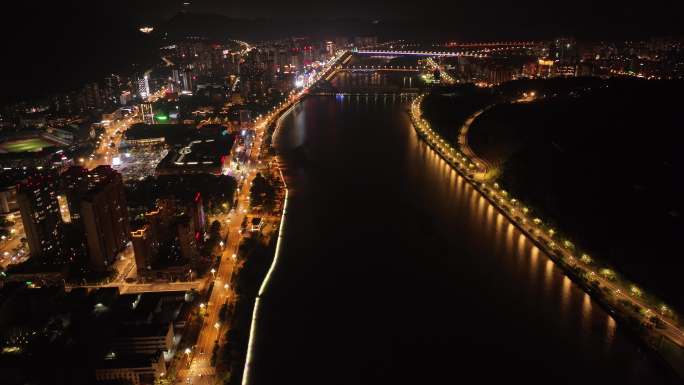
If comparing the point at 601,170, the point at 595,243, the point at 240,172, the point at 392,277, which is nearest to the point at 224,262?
the point at 392,277

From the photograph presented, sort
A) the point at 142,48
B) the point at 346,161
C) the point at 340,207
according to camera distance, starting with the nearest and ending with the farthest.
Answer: the point at 340,207 < the point at 346,161 < the point at 142,48

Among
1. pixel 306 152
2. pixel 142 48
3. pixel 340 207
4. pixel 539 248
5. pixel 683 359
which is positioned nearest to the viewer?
pixel 683 359

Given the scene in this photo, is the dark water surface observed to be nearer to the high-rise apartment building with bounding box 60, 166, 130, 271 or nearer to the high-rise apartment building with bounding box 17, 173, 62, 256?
the high-rise apartment building with bounding box 60, 166, 130, 271

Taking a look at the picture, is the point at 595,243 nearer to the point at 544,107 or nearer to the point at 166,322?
the point at 166,322

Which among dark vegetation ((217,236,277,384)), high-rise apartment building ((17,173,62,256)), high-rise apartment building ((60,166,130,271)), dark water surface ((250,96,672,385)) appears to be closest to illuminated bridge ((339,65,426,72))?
dark water surface ((250,96,672,385))

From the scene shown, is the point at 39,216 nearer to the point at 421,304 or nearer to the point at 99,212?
the point at 99,212

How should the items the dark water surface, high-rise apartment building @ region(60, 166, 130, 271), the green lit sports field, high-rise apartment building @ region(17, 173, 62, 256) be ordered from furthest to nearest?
the green lit sports field < high-rise apartment building @ region(17, 173, 62, 256) < high-rise apartment building @ region(60, 166, 130, 271) < the dark water surface

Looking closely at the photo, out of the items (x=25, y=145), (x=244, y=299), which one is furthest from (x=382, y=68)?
(x=244, y=299)
